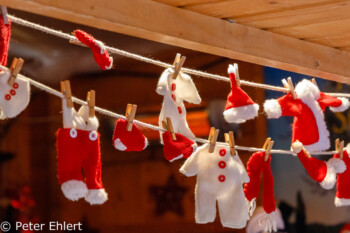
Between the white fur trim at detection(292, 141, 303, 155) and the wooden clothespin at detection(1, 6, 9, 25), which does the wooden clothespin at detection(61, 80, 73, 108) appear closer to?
the wooden clothespin at detection(1, 6, 9, 25)

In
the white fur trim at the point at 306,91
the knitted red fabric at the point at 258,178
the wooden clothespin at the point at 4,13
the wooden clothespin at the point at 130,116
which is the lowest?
the knitted red fabric at the point at 258,178

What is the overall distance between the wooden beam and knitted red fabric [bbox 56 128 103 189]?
256 millimetres

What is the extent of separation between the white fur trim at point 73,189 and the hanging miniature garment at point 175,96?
15.8 inches

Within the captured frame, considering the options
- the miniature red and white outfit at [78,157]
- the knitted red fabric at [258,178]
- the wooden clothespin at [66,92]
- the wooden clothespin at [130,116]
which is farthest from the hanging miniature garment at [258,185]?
the wooden clothespin at [66,92]

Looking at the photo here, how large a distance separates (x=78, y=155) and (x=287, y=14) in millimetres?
734

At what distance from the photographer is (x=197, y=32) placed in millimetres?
1540

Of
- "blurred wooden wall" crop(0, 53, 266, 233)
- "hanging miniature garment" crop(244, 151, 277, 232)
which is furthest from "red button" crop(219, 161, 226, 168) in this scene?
"blurred wooden wall" crop(0, 53, 266, 233)

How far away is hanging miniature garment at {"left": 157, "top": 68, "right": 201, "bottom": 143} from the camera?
1.55m

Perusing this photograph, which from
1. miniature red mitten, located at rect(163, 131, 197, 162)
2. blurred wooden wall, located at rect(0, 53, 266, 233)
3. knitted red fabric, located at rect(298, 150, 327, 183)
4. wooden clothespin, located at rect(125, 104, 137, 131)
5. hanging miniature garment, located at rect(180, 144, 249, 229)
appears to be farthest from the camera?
blurred wooden wall, located at rect(0, 53, 266, 233)

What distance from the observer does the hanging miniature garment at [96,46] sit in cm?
131

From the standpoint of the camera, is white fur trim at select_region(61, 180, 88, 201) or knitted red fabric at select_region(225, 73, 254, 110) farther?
knitted red fabric at select_region(225, 73, 254, 110)

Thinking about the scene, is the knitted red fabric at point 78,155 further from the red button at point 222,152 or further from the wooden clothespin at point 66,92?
the red button at point 222,152

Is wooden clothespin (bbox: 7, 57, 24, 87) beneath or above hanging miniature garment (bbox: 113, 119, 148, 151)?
above

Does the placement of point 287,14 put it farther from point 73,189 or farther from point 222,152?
point 73,189
